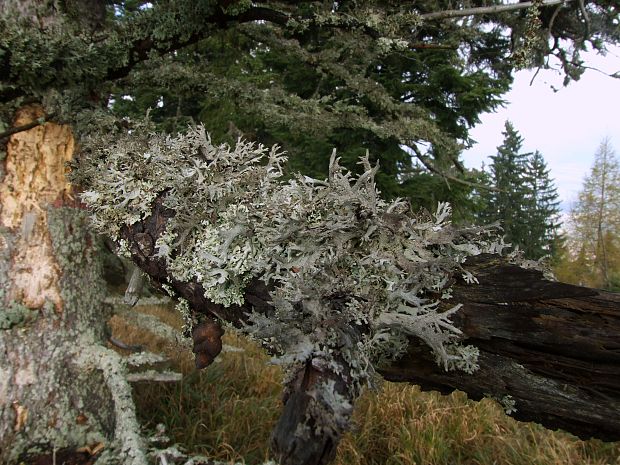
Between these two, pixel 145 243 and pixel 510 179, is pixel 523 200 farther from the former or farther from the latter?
pixel 145 243

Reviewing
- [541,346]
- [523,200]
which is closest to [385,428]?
[541,346]

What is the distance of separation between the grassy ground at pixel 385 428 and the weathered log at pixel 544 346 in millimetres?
2604

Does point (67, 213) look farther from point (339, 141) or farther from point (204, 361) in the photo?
point (339, 141)

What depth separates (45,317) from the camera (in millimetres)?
2428

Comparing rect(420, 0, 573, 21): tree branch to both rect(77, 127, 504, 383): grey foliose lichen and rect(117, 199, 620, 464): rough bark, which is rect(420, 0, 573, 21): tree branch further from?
rect(117, 199, 620, 464): rough bark

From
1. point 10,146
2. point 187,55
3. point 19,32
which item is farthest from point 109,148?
point 187,55

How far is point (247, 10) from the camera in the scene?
8.36ft

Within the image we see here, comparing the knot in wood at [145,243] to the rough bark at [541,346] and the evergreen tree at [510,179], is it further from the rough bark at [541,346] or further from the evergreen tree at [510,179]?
the evergreen tree at [510,179]

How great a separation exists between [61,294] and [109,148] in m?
1.08

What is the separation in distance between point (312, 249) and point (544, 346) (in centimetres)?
64

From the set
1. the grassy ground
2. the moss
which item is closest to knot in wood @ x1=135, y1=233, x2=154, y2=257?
the moss

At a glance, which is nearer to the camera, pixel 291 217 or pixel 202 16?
pixel 291 217

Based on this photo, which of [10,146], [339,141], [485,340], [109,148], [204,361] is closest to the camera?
[485,340]

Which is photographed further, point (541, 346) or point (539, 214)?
point (539, 214)
